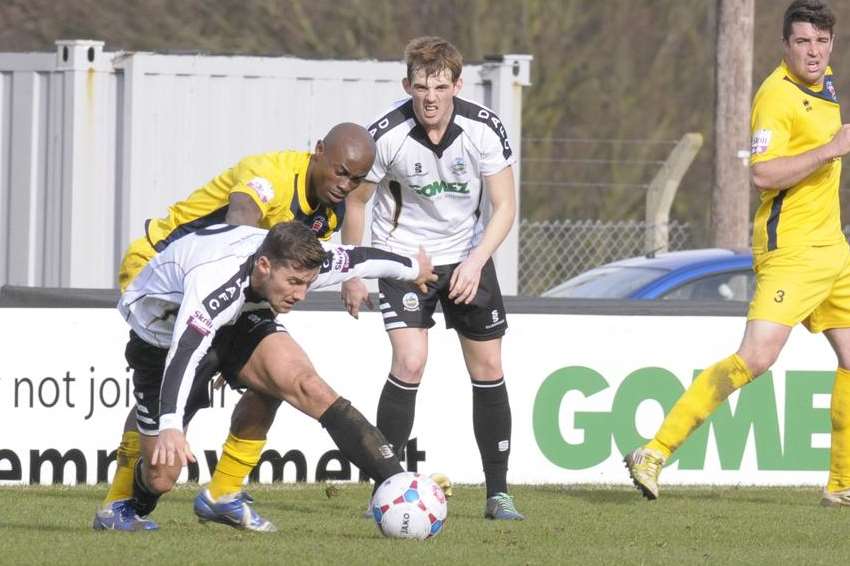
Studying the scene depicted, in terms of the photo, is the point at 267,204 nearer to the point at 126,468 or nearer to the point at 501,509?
the point at 126,468

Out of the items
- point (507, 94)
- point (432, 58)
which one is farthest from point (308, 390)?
point (507, 94)

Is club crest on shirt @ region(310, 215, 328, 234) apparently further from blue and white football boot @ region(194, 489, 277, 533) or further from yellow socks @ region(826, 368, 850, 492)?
yellow socks @ region(826, 368, 850, 492)

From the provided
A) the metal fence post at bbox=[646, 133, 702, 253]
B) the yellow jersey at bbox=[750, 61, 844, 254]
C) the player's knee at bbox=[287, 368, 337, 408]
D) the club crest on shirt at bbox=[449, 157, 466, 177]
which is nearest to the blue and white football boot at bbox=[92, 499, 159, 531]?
the player's knee at bbox=[287, 368, 337, 408]

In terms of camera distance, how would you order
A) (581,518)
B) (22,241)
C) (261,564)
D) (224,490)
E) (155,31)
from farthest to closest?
1. (155,31)
2. (22,241)
3. (581,518)
4. (224,490)
5. (261,564)

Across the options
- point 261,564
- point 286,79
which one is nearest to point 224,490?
point 261,564

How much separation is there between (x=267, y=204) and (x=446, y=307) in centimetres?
113

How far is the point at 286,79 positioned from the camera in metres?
15.0

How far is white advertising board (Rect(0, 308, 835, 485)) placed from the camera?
10.5 metres

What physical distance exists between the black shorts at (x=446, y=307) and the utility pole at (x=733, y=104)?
6736mm

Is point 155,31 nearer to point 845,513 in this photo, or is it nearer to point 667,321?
point 667,321

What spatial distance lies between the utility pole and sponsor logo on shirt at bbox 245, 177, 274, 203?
7.67 metres

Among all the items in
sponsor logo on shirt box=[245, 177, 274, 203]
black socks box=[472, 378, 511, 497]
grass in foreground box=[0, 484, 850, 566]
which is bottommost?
grass in foreground box=[0, 484, 850, 566]

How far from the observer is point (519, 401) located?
10.9 m

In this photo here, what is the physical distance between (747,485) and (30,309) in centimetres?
398
